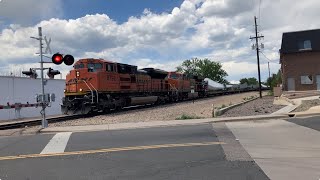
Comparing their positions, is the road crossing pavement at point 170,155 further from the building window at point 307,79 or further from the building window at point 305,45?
the building window at point 305,45

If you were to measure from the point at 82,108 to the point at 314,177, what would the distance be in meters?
21.5

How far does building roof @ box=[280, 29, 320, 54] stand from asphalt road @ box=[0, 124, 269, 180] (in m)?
54.8

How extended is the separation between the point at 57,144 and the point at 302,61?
57.9 metres

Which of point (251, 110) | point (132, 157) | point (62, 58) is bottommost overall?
point (132, 157)

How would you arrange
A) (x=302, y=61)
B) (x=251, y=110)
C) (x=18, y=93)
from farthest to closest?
1. (x=302, y=61)
2. (x=18, y=93)
3. (x=251, y=110)

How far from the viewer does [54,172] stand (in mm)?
8594

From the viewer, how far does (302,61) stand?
64.6 metres

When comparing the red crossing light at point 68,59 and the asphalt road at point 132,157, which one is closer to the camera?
the asphalt road at point 132,157

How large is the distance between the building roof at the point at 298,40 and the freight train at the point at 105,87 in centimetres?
3189

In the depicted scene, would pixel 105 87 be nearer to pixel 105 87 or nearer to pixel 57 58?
pixel 105 87

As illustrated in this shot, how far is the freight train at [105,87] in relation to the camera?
27969 millimetres

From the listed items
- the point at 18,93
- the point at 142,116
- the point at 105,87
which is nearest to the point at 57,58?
the point at 142,116

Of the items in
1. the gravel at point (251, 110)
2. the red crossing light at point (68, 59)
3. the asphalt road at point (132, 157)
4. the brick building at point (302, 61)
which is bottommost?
the asphalt road at point (132, 157)

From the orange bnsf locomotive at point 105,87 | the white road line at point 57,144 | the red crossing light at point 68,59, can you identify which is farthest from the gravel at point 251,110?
the white road line at point 57,144
